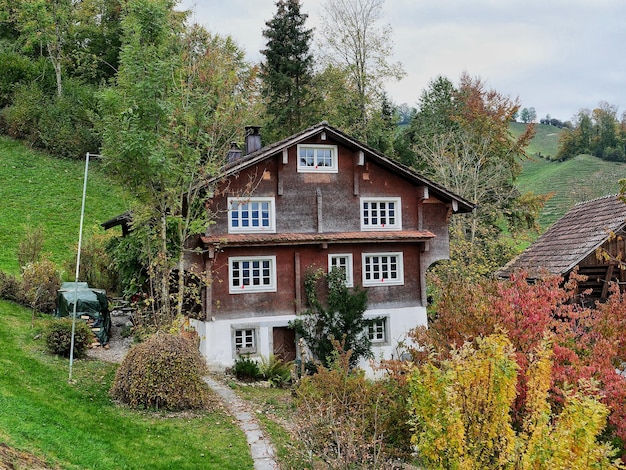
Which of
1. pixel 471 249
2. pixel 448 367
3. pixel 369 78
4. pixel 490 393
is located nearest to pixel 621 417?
pixel 490 393

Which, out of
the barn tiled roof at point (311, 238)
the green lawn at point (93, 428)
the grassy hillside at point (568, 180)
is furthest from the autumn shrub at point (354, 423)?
the grassy hillside at point (568, 180)

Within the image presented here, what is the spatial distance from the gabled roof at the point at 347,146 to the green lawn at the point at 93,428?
741cm

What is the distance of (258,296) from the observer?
20406mm

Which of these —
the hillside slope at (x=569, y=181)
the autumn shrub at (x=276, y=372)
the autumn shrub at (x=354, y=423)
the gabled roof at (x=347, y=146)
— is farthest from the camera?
the hillside slope at (x=569, y=181)

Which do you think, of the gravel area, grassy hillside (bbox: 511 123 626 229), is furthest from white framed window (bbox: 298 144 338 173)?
grassy hillside (bbox: 511 123 626 229)

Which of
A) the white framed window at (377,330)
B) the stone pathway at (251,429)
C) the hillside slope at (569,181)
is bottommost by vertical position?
the stone pathway at (251,429)

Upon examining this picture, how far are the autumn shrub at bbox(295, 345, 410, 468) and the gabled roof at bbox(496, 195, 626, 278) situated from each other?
Result: 11341 millimetres

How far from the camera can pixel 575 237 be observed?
22422 millimetres

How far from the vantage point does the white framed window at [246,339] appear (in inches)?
795

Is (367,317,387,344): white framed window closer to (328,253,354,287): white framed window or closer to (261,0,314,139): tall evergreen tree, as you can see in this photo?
(328,253,354,287): white framed window

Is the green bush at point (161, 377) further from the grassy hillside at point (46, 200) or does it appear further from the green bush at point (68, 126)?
the green bush at point (68, 126)

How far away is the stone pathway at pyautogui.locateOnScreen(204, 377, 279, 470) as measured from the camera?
1091 cm

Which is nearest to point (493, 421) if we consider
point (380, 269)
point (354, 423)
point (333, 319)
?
point (354, 423)

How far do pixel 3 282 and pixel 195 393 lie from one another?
513 inches
